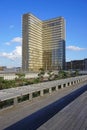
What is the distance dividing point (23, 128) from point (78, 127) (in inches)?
76.5

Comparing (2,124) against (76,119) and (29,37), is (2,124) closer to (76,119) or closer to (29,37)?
(76,119)

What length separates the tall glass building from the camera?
15175 cm

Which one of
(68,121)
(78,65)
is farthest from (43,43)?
(68,121)

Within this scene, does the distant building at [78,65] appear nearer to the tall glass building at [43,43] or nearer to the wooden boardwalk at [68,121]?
the tall glass building at [43,43]

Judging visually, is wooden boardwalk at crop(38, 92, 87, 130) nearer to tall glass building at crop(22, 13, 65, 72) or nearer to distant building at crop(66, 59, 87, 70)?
tall glass building at crop(22, 13, 65, 72)

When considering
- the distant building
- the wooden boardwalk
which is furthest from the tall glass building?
the wooden boardwalk

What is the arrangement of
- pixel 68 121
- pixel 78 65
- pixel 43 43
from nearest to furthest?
1. pixel 68 121
2. pixel 78 65
3. pixel 43 43

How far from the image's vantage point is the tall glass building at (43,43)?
151750 millimetres

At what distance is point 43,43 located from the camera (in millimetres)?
170625

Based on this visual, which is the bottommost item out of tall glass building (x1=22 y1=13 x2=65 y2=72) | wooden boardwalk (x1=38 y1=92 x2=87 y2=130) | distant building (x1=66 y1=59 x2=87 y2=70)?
wooden boardwalk (x1=38 y1=92 x2=87 y2=130)

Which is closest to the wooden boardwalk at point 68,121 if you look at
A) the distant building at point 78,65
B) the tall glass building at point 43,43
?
the tall glass building at point 43,43

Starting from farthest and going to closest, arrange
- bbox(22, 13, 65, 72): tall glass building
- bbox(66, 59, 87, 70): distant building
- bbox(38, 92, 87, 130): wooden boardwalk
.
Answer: bbox(66, 59, 87, 70): distant building < bbox(22, 13, 65, 72): tall glass building < bbox(38, 92, 87, 130): wooden boardwalk

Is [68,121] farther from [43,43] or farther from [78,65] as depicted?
[43,43]

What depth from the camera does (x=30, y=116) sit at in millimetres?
9422
